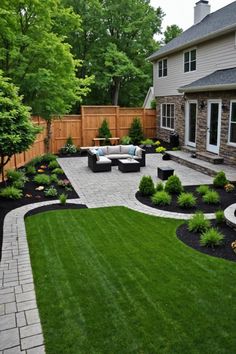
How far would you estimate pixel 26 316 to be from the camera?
13.7 feet

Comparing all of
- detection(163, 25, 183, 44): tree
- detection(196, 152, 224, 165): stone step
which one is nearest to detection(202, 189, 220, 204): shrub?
detection(196, 152, 224, 165): stone step

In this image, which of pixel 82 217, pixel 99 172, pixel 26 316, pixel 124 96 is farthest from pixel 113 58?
pixel 26 316

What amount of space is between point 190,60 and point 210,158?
6634 millimetres

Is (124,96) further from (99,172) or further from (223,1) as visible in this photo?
(99,172)

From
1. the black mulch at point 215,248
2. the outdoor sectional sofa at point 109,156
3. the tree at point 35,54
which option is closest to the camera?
the black mulch at point 215,248

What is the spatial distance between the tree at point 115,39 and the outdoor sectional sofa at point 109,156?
1380cm

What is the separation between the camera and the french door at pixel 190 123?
16.7m

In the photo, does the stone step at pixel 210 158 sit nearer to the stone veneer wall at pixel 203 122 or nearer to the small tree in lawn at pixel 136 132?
the stone veneer wall at pixel 203 122

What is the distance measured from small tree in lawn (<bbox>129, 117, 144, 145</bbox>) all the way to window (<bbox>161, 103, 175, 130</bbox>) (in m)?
1.57

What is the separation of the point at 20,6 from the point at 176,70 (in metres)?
10.6

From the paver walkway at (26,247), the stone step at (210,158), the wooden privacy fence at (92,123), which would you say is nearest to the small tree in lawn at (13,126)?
the paver walkway at (26,247)

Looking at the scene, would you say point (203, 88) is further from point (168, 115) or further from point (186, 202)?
point (186, 202)

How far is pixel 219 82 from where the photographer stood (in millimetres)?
12867

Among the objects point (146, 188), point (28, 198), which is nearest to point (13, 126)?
point (28, 198)
